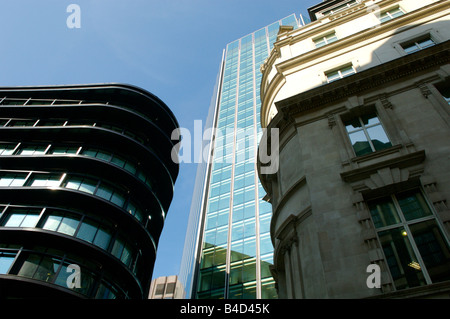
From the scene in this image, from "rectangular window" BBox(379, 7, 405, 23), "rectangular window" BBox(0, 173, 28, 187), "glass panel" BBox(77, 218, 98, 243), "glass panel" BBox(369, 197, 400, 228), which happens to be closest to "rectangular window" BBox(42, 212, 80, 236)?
"glass panel" BBox(77, 218, 98, 243)

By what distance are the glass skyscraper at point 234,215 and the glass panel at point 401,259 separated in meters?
27.1

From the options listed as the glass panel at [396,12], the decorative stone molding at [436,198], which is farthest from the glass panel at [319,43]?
the decorative stone molding at [436,198]

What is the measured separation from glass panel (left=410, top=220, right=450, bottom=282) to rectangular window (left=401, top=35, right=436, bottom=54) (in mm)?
12266

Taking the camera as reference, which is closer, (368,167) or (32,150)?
(368,167)

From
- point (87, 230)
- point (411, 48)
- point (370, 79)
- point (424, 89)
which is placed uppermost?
point (411, 48)

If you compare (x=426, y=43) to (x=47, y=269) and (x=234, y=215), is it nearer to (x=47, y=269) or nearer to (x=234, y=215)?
(x=47, y=269)

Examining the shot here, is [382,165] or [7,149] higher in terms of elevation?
[7,149]

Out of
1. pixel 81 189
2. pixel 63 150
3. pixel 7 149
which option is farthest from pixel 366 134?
pixel 7 149

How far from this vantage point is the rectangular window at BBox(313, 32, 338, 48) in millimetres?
23342

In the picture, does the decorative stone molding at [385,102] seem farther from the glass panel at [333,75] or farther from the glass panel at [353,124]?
the glass panel at [333,75]

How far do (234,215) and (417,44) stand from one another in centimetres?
3432

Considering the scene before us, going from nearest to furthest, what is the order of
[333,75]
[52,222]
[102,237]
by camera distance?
[333,75], [52,222], [102,237]

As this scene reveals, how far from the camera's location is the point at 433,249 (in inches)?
386

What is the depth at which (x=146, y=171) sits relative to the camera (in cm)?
3341
